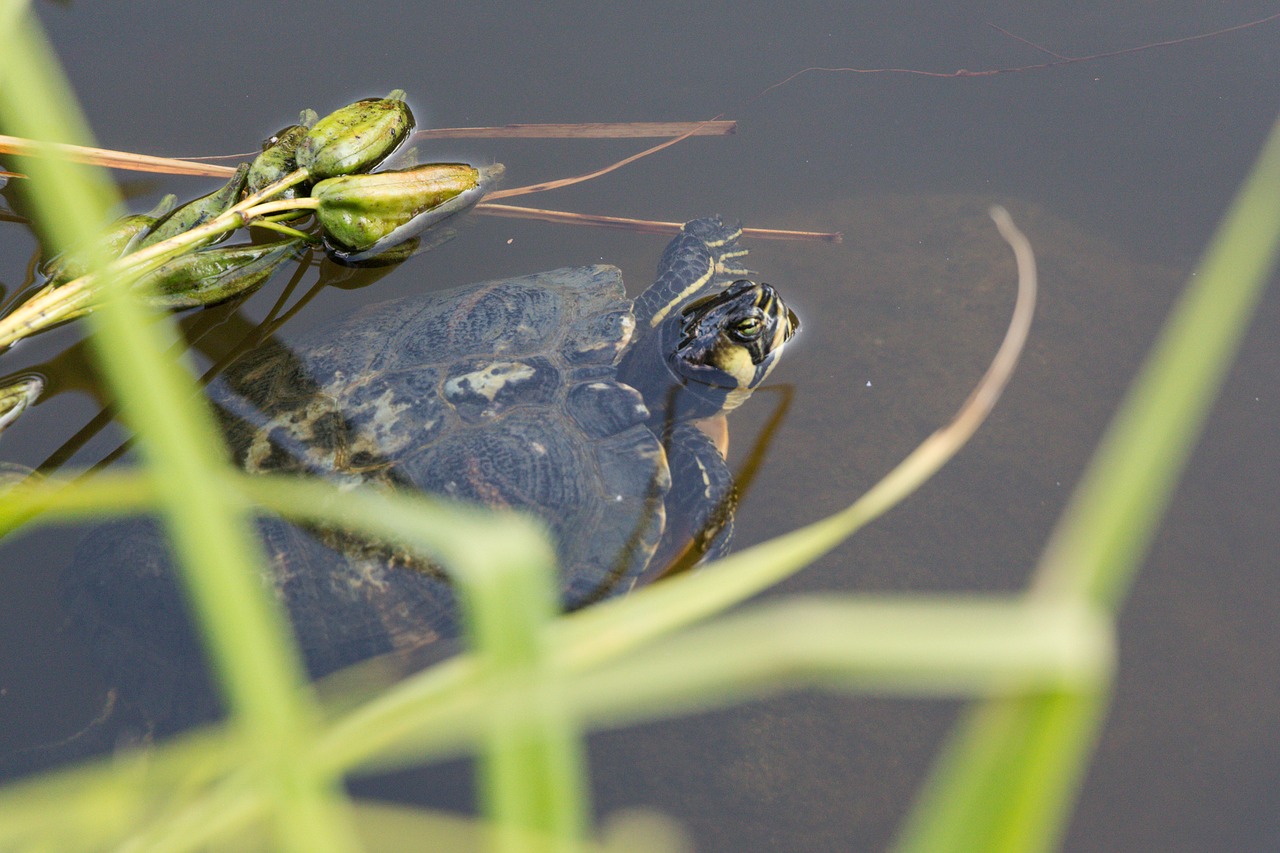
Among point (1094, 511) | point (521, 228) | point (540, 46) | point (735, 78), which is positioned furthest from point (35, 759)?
point (735, 78)

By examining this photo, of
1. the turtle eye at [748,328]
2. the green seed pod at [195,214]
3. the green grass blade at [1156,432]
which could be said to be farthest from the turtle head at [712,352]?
the green grass blade at [1156,432]

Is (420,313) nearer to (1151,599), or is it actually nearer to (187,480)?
(187,480)

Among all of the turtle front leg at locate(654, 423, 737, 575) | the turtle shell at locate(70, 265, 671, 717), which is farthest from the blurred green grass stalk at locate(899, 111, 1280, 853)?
the turtle front leg at locate(654, 423, 737, 575)

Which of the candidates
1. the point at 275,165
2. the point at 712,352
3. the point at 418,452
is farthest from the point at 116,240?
the point at 712,352

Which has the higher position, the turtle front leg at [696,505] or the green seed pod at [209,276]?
→ the green seed pod at [209,276]

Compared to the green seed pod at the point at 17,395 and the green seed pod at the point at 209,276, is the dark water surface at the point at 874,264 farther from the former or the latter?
the green seed pod at the point at 209,276

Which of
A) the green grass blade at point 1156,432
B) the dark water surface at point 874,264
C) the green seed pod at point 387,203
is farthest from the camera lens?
the green seed pod at point 387,203
